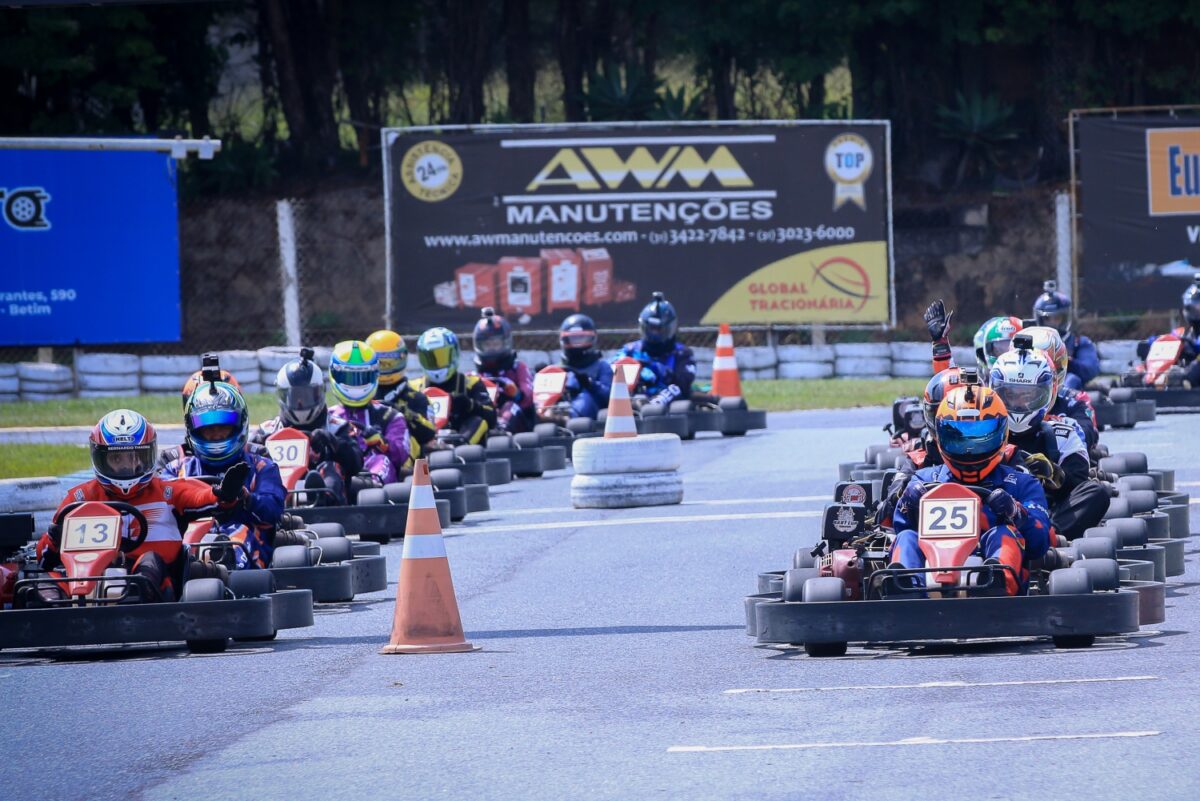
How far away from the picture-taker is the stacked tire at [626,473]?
13531mm

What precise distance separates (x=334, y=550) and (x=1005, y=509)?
11.4 ft

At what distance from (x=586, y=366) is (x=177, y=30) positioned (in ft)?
44.3

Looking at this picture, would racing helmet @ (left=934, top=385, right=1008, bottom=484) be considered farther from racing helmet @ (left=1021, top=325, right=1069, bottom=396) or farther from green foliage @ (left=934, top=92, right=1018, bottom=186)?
green foliage @ (left=934, top=92, right=1018, bottom=186)

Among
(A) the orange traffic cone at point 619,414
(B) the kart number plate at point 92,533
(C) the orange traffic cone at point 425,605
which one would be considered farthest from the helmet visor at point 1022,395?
(A) the orange traffic cone at point 619,414

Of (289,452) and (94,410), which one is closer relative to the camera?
(289,452)

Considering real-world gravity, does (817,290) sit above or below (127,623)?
above

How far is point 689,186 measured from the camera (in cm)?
2427

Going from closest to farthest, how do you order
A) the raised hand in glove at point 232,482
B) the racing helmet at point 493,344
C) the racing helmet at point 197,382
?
the raised hand in glove at point 232,482
the racing helmet at point 197,382
the racing helmet at point 493,344

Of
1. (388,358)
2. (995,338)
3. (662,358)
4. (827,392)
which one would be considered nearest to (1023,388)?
(995,338)

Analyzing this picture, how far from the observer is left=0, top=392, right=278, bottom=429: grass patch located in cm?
2030

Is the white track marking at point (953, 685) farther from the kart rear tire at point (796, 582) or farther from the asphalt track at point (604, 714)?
the kart rear tire at point (796, 582)

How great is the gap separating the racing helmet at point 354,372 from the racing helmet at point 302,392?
0.80m

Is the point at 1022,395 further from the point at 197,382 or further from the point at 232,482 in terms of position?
the point at 197,382

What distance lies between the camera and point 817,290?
938 inches
